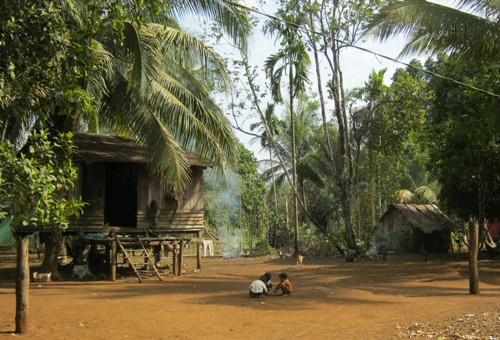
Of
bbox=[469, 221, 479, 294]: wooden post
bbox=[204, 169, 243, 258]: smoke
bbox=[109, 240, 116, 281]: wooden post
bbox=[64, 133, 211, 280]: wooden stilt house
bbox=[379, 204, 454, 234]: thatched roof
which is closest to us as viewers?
bbox=[469, 221, 479, 294]: wooden post

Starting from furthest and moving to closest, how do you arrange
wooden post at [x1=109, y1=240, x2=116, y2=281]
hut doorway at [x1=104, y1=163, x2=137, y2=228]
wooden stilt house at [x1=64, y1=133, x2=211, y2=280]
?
1. hut doorway at [x1=104, y1=163, x2=137, y2=228]
2. wooden stilt house at [x1=64, y1=133, x2=211, y2=280]
3. wooden post at [x1=109, y1=240, x2=116, y2=281]

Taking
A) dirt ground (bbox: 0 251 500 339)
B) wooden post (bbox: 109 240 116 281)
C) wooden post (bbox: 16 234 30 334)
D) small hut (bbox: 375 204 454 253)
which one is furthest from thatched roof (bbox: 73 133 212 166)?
small hut (bbox: 375 204 454 253)

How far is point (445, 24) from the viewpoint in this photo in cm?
1312

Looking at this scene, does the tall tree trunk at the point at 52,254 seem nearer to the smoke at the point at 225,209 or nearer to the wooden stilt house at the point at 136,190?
the wooden stilt house at the point at 136,190

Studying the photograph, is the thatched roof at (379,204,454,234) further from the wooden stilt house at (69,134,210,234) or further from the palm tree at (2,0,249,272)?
the palm tree at (2,0,249,272)

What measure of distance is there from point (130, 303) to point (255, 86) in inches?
613

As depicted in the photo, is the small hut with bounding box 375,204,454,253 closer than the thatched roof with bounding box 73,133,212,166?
No

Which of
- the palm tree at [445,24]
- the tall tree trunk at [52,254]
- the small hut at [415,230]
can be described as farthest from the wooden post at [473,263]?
the tall tree trunk at [52,254]

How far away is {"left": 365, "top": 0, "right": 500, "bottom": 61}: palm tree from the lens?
13.0 meters

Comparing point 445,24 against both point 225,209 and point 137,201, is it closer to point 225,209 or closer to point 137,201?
point 137,201

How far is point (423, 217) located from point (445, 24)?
40.7 ft

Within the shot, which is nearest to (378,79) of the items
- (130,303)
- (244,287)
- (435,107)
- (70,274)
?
(435,107)

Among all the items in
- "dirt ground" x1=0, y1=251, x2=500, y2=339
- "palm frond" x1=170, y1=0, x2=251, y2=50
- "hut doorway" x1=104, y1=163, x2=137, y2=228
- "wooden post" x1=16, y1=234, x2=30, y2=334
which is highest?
"palm frond" x1=170, y1=0, x2=251, y2=50

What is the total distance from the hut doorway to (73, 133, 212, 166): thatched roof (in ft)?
8.06
